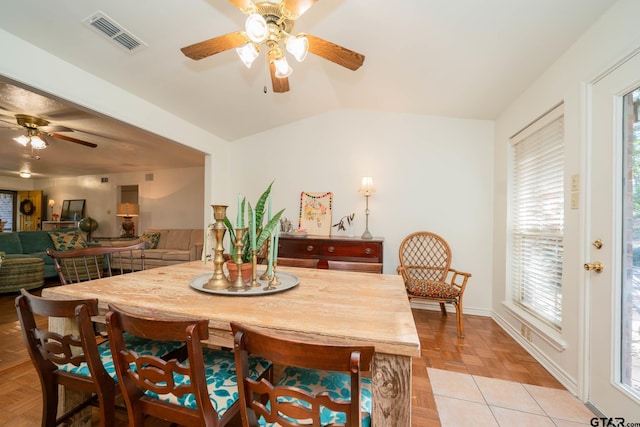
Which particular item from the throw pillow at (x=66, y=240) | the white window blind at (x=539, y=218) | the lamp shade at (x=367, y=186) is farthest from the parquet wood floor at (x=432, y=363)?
the throw pillow at (x=66, y=240)

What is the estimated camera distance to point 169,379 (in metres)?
0.85

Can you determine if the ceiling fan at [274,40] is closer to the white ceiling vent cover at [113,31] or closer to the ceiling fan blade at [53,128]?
the white ceiling vent cover at [113,31]

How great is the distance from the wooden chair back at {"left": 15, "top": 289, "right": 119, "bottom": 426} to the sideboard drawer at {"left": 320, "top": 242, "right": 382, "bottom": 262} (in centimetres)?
217

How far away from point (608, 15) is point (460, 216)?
6.75 feet

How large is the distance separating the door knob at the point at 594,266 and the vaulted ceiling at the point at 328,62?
4.74 ft

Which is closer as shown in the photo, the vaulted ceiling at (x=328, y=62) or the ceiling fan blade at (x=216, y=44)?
the ceiling fan blade at (x=216, y=44)

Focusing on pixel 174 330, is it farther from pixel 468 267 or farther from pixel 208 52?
pixel 468 267

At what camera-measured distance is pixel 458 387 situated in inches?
69.6

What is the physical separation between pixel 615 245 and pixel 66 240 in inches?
273

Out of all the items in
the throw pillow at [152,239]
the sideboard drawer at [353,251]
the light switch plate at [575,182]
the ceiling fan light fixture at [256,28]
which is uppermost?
the ceiling fan light fixture at [256,28]

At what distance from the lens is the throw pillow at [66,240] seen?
4.59 meters

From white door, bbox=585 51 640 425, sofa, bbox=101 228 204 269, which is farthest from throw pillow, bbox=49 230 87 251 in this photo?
white door, bbox=585 51 640 425

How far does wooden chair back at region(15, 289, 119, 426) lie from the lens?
92cm

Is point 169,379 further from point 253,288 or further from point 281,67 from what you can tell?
point 281,67
